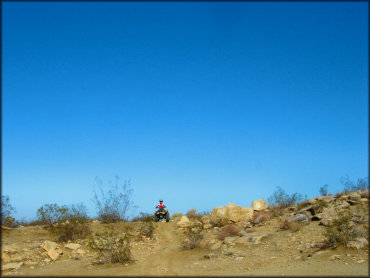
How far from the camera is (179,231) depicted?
20.0 m

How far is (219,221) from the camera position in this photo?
19.9 meters

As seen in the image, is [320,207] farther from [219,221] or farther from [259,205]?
[219,221]

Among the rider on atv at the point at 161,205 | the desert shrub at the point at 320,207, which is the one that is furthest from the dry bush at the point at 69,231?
the desert shrub at the point at 320,207

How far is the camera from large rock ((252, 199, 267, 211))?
21.8 m

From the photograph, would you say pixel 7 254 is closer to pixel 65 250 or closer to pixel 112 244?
pixel 65 250

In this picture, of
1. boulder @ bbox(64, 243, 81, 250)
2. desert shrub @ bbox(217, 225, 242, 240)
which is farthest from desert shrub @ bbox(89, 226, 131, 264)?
desert shrub @ bbox(217, 225, 242, 240)

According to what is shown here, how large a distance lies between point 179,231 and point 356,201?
10564mm

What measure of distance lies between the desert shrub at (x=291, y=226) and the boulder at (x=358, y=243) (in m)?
3.42

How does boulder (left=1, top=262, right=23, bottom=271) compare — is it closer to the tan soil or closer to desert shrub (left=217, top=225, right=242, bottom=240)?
the tan soil

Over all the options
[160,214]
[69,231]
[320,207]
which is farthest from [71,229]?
[320,207]

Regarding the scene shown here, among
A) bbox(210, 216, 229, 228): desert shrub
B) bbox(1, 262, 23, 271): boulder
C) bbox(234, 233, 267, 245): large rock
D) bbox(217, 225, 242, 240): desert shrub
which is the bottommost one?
bbox(1, 262, 23, 271): boulder

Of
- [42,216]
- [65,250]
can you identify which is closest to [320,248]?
[65,250]

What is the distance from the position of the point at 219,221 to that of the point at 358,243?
907cm

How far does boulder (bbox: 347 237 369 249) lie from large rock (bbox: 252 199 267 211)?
945 centimetres
